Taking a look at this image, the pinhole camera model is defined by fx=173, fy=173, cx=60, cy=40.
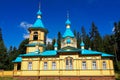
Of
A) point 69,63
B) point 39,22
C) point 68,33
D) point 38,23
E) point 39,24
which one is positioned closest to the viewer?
point 69,63

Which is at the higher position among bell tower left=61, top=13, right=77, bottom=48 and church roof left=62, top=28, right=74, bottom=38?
church roof left=62, top=28, right=74, bottom=38

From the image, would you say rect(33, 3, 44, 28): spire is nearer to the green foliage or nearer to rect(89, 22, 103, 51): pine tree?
the green foliage

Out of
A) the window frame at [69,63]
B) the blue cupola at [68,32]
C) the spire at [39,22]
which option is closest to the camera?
the window frame at [69,63]

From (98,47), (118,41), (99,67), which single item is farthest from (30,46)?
(118,41)

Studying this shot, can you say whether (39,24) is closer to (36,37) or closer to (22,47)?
(36,37)

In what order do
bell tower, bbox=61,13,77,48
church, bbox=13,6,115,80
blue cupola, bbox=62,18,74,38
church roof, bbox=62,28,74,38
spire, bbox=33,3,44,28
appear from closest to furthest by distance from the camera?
church, bbox=13,6,115,80 → bell tower, bbox=61,13,77,48 → church roof, bbox=62,28,74,38 → blue cupola, bbox=62,18,74,38 → spire, bbox=33,3,44,28

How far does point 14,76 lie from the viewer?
122 ft

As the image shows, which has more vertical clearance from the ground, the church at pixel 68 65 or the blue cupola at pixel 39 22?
the blue cupola at pixel 39 22

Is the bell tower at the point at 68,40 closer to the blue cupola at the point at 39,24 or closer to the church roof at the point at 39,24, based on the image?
the blue cupola at the point at 39,24

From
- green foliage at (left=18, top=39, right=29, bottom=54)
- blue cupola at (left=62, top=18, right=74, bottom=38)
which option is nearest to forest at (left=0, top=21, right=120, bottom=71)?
green foliage at (left=18, top=39, right=29, bottom=54)

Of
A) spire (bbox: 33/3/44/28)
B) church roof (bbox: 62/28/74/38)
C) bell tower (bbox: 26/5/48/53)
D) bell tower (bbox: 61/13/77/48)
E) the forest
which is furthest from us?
the forest

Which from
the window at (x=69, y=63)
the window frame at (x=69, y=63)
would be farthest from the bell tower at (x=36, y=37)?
the window at (x=69, y=63)

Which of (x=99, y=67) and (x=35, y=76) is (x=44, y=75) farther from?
(x=99, y=67)

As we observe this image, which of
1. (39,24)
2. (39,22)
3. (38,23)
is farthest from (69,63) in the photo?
(39,22)
